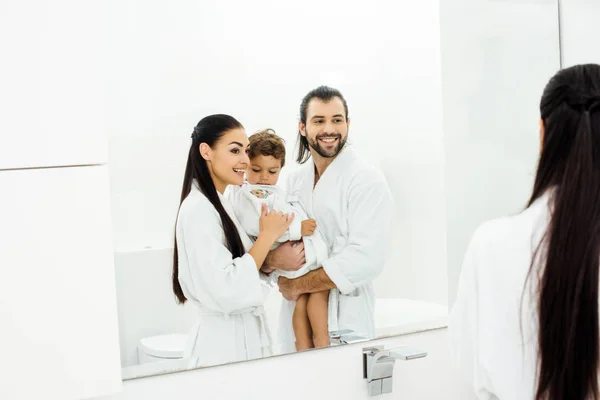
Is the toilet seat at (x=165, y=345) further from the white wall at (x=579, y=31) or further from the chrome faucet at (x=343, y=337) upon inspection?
the white wall at (x=579, y=31)

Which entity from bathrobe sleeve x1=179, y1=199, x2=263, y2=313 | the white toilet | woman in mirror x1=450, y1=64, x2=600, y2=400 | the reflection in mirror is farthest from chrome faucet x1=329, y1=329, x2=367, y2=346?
woman in mirror x1=450, y1=64, x2=600, y2=400

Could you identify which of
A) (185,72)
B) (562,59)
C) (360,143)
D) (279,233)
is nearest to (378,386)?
(279,233)

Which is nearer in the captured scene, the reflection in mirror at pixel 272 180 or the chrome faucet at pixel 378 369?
the reflection in mirror at pixel 272 180

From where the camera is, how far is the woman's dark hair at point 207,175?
1.41m

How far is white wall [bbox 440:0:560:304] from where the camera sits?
67.2 inches

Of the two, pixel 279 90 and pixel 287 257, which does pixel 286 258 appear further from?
pixel 279 90

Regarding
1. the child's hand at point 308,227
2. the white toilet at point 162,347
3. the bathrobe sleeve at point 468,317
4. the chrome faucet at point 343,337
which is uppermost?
the child's hand at point 308,227

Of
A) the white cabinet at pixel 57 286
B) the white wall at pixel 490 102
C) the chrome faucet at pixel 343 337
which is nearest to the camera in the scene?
the white cabinet at pixel 57 286

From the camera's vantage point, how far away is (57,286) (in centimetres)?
110

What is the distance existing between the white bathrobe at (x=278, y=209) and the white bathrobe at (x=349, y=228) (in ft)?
0.07

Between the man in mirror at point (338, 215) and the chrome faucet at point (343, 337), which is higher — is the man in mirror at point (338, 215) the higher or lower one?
the higher one

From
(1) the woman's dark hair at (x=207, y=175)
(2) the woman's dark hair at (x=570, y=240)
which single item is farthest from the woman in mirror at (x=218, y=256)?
(2) the woman's dark hair at (x=570, y=240)

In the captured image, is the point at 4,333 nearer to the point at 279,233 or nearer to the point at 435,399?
the point at 279,233

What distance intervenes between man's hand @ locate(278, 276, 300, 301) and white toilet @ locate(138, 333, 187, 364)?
239 mm
